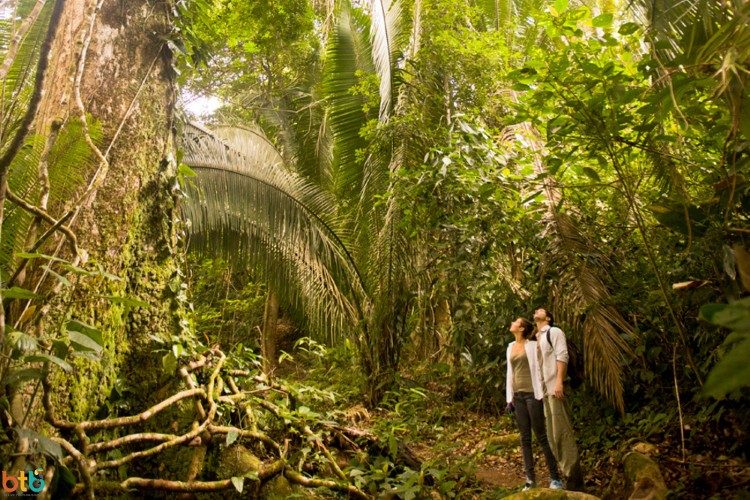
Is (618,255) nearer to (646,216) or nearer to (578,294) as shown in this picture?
(646,216)

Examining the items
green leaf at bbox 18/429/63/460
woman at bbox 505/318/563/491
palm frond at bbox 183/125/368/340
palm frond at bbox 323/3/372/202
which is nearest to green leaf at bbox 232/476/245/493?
green leaf at bbox 18/429/63/460

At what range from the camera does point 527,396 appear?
160 inches

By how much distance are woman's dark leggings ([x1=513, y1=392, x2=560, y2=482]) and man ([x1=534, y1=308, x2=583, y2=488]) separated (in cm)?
6

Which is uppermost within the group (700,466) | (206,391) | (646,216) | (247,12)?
(247,12)

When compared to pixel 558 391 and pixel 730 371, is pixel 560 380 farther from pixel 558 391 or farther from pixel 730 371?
pixel 730 371

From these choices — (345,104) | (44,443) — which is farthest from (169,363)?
(345,104)

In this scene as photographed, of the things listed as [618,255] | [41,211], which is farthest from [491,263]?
[41,211]

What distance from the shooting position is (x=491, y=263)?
17.8 ft

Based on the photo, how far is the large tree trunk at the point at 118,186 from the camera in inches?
99.6

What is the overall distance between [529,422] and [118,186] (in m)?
3.31

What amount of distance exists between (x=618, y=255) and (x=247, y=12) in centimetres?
459

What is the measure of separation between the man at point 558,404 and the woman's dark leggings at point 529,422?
0.06 m

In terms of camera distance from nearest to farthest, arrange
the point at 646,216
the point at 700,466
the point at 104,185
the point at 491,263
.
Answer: the point at 104,185 → the point at 700,466 → the point at 646,216 → the point at 491,263

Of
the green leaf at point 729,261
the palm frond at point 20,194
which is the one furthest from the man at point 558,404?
the palm frond at point 20,194
